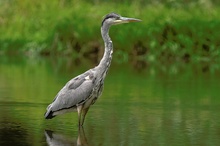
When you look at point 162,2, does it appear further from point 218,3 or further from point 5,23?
point 5,23

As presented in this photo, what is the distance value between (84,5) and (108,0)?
2584 millimetres

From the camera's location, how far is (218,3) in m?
35.4

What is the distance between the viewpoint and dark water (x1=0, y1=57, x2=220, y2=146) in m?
10.7

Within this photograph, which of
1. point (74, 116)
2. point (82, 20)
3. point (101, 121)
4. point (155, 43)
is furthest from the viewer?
point (82, 20)

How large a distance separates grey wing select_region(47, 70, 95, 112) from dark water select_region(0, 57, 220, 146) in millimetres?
300

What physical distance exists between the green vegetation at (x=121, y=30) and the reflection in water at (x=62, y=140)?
60.6 feet

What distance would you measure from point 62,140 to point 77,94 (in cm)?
126

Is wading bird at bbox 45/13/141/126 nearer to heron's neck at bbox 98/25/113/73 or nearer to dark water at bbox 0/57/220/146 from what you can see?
heron's neck at bbox 98/25/113/73

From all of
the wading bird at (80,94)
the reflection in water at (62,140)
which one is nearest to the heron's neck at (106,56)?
the wading bird at (80,94)

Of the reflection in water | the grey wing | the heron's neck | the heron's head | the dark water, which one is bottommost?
the dark water

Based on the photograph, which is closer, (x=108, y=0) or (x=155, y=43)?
(x=155, y=43)

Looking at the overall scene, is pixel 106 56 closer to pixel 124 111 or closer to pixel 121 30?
pixel 124 111

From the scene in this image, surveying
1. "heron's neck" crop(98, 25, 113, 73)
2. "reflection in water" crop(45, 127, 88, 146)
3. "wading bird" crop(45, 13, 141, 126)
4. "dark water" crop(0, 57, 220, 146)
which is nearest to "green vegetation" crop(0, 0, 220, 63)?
"dark water" crop(0, 57, 220, 146)

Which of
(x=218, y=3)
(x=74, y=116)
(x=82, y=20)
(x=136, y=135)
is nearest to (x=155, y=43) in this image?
(x=82, y=20)
